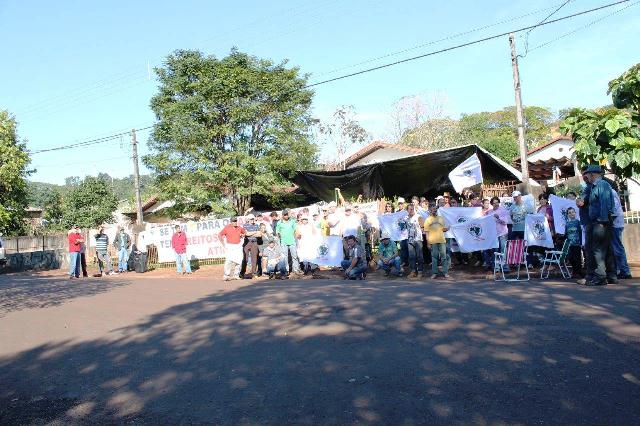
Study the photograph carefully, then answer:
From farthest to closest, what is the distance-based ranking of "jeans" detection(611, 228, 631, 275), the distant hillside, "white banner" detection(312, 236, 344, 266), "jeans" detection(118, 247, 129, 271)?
the distant hillside
"jeans" detection(118, 247, 129, 271)
"white banner" detection(312, 236, 344, 266)
"jeans" detection(611, 228, 631, 275)

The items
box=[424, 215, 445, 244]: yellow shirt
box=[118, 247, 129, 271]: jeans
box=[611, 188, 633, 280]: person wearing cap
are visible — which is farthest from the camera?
box=[118, 247, 129, 271]: jeans

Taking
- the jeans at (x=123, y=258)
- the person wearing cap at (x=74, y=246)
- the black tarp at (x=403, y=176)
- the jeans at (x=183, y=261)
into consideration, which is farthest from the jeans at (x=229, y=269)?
the black tarp at (x=403, y=176)

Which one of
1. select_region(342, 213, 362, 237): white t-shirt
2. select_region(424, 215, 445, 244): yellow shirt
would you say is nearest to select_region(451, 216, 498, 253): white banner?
select_region(424, 215, 445, 244): yellow shirt

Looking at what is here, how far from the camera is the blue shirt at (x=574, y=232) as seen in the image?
11273 millimetres

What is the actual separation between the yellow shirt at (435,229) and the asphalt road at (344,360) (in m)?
2.75

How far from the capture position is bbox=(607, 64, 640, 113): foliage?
1128cm

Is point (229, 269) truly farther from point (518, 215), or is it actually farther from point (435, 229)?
point (518, 215)

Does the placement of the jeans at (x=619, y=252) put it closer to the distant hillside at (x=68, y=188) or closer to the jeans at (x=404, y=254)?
the jeans at (x=404, y=254)

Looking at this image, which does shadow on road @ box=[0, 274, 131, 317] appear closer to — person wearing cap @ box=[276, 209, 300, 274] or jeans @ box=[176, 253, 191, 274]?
jeans @ box=[176, 253, 191, 274]

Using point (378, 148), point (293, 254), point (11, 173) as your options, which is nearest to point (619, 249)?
point (293, 254)

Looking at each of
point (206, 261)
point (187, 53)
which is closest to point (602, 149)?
point (206, 261)

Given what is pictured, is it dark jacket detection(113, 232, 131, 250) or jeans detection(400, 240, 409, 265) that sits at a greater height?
dark jacket detection(113, 232, 131, 250)

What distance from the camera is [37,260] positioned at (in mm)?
30906

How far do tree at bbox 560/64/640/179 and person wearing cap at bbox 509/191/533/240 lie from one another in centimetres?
151
